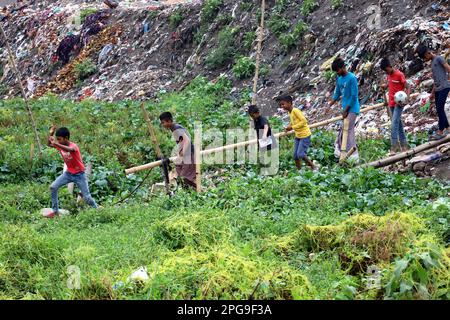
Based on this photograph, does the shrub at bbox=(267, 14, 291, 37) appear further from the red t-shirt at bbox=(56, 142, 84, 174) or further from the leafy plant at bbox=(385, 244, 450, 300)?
the leafy plant at bbox=(385, 244, 450, 300)

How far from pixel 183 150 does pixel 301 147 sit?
1761mm

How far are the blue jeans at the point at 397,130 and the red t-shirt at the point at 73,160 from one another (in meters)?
4.35

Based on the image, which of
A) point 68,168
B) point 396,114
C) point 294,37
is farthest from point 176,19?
point 68,168

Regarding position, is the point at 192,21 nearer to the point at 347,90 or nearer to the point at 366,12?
the point at 366,12

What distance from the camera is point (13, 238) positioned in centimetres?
602

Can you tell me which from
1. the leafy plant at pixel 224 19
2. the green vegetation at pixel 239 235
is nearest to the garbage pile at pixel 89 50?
the leafy plant at pixel 224 19

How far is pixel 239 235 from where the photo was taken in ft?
19.9

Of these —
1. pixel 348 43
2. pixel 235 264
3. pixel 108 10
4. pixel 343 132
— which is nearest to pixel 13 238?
pixel 235 264

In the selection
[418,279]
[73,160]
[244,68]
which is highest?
[418,279]

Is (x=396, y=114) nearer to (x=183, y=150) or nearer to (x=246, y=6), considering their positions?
(x=183, y=150)

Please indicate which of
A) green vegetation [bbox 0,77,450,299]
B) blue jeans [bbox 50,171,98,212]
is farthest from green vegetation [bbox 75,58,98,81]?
blue jeans [bbox 50,171,98,212]

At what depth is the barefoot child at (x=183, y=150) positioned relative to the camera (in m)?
7.99

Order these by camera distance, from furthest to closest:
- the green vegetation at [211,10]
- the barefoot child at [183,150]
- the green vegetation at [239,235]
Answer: the green vegetation at [211,10] < the barefoot child at [183,150] < the green vegetation at [239,235]

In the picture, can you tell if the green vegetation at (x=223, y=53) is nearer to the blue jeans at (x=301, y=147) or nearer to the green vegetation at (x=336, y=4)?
the green vegetation at (x=336, y=4)
